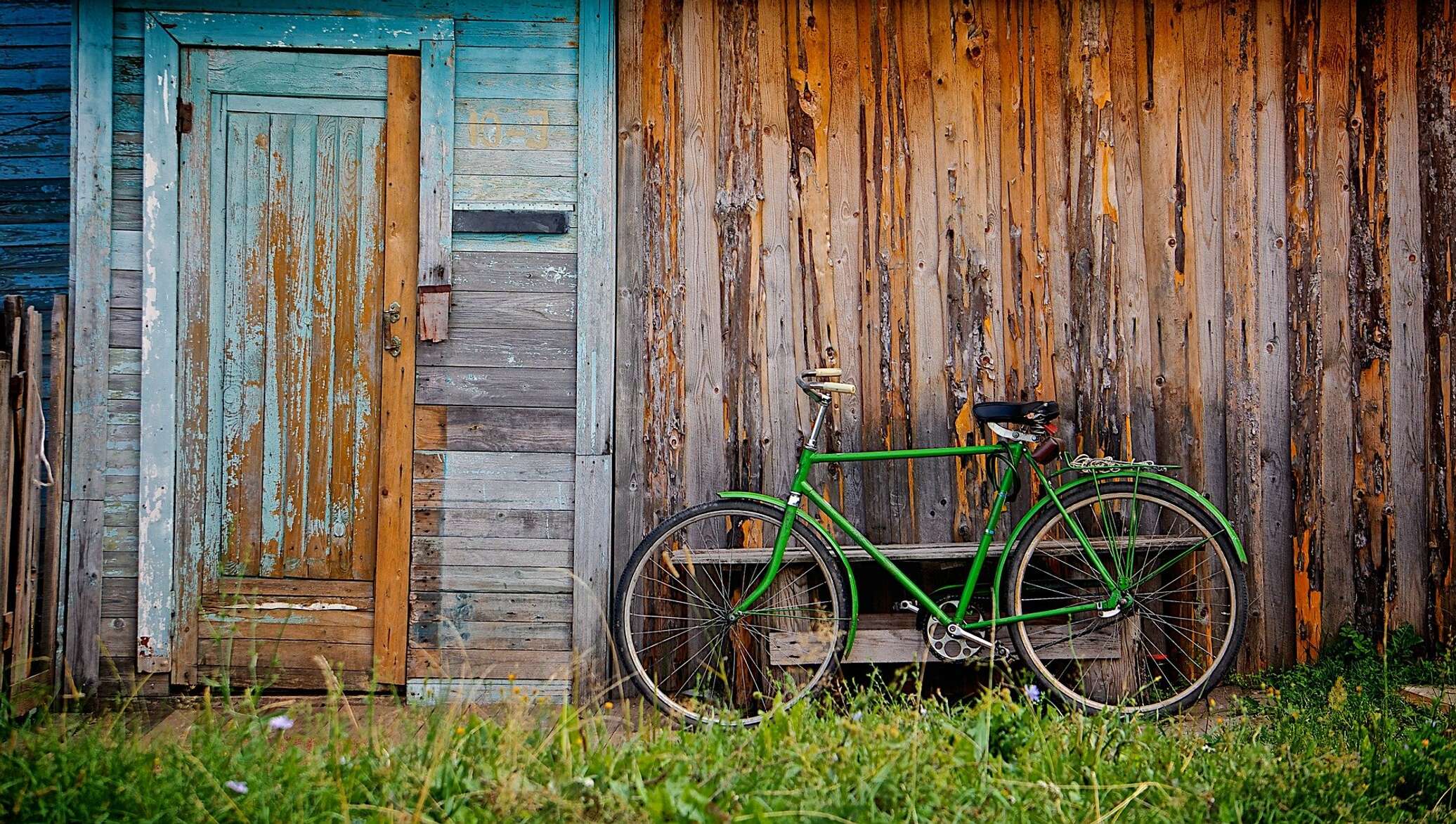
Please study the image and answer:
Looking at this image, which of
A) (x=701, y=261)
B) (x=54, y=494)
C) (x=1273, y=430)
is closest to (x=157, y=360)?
(x=54, y=494)

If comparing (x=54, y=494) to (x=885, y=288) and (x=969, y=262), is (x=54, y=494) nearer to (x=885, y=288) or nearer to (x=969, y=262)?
(x=885, y=288)

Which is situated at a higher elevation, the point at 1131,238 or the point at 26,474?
the point at 1131,238

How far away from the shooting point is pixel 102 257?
4000 mm

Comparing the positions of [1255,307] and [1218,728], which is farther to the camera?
[1255,307]

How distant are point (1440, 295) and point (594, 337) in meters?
3.38

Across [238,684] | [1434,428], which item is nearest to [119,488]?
[238,684]

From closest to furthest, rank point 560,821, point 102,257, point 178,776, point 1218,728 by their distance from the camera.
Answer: point 560,821 < point 178,776 < point 1218,728 < point 102,257

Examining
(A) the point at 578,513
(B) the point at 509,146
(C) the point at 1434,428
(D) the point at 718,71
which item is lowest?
(A) the point at 578,513

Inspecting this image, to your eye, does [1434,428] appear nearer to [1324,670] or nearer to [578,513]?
[1324,670]

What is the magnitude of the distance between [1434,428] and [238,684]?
482cm

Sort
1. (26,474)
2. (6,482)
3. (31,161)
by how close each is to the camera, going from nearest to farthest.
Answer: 1. (6,482)
2. (26,474)
3. (31,161)

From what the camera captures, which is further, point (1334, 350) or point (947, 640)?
point (1334, 350)

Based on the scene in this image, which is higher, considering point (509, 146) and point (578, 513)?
point (509, 146)

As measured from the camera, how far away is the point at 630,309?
420cm
